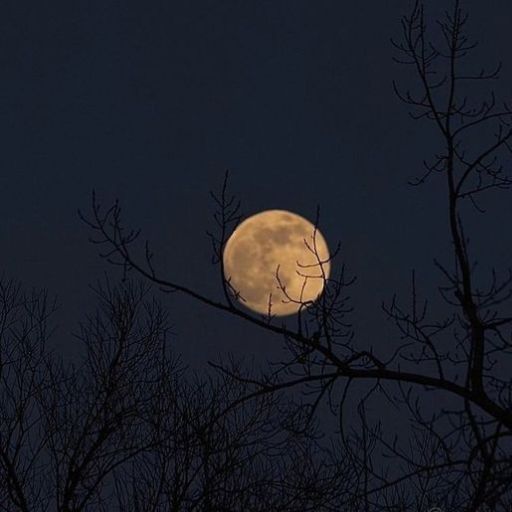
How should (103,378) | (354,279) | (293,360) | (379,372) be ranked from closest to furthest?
(379,372) → (293,360) → (354,279) → (103,378)

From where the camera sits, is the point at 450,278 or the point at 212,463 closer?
the point at 450,278

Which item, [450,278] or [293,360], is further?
[293,360]

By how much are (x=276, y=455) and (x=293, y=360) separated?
940cm

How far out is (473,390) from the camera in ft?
18.6

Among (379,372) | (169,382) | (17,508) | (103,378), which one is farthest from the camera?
(169,382)

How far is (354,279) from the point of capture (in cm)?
676

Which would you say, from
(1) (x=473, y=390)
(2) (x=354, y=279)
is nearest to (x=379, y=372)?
(1) (x=473, y=390)

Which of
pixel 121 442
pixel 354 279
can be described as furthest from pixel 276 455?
pixel 354 279

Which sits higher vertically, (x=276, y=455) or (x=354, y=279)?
(x=276, y=455)

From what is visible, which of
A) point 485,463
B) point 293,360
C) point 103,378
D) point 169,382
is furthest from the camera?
point 169,382

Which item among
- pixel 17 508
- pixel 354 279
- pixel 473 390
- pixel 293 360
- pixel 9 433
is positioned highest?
pixel 9 433

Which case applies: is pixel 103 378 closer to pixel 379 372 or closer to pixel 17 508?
pixel 17 508

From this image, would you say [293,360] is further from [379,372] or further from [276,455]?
[276,455]

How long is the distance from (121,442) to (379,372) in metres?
8.59
